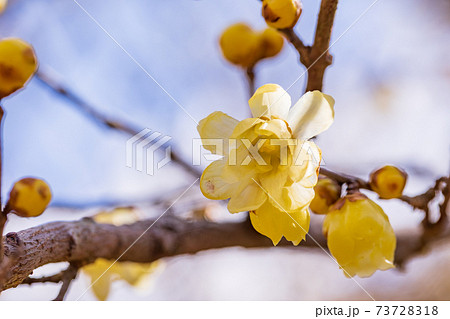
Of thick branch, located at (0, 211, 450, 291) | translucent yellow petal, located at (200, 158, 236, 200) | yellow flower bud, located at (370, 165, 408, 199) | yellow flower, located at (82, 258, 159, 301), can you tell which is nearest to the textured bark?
thick branch, located at (0, 211, 450, 291)

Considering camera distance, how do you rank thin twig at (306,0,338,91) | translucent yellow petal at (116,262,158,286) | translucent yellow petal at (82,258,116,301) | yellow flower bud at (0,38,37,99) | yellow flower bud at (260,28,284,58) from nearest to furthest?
yellow flower bud at (0,38,37,99), thin twig at (306,0,338,91), yellow flower bud at (260,28,284,58), translucent yellow petal at (82,258,116,301), translucent yellow petal at (116,262,158,286)

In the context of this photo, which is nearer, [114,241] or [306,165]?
[306,165]

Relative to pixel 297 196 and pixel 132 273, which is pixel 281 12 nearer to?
pixel 297 196

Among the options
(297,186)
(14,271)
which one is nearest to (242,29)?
(297,186)

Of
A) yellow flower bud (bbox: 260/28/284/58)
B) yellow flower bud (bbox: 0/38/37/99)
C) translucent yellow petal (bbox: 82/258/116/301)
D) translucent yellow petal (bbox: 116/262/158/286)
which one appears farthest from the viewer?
translucent yellow petal (bbox: 116/262/158/286)

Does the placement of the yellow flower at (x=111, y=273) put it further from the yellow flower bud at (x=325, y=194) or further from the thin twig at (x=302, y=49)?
the thin twig at (x=302, y=49)

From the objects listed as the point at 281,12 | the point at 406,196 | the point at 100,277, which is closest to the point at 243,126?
the point at 281,12

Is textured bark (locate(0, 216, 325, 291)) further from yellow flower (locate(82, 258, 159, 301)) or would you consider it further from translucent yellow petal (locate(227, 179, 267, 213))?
translucent yellow petal (locate(227, 179, 267, 213))

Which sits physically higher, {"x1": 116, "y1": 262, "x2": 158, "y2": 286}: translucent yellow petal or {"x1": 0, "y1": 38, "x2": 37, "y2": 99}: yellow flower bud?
{"x1": 0, "y1": 38, "x2": 37, "y2": 99}: yellow flower bud
